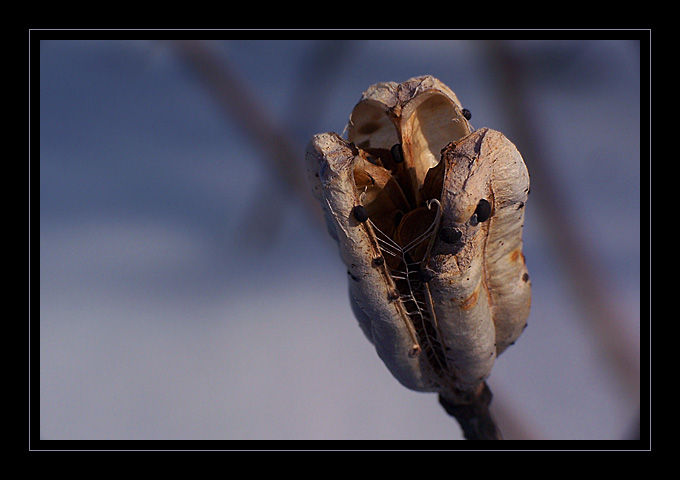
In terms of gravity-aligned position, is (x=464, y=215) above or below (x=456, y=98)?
below

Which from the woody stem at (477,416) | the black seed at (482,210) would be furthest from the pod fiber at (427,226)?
the woody stem at (477,416)

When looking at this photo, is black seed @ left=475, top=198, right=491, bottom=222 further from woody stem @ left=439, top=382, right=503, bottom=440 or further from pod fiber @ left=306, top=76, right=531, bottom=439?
woody stem @ left=439, top=382, right=503, bottom=440

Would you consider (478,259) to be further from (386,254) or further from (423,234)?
(386,254)

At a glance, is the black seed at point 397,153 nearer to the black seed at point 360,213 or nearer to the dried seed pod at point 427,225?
the dried seed pod at point 427,225

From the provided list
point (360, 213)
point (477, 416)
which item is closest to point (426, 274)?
point (360, 213)

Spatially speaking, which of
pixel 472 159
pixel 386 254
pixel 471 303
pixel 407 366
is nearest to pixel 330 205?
pixel 386 254

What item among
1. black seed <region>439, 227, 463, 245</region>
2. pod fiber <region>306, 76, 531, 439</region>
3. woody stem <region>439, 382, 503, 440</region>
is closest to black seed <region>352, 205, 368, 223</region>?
pod fiber <region>306, 76, 531, 439</region>
